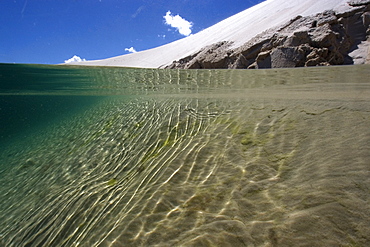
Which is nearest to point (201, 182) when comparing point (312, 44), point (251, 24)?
point (312, 44)

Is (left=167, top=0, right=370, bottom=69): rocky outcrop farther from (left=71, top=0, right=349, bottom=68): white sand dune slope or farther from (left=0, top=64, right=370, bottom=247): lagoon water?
(left=0, top=64, right=370, bottom=247): lagoon water

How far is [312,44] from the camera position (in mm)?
8688

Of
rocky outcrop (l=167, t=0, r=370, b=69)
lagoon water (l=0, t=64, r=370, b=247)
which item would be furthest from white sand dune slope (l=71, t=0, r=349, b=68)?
lagoon water (l=0, t=64, r=370, b=247)

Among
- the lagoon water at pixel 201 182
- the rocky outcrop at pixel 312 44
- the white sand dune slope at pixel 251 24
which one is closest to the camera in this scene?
the lagoon water at pixel 201 182

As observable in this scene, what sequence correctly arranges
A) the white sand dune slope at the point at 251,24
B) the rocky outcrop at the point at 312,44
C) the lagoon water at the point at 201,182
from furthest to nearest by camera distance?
the white sand dune slope at the point at 251,24, the rocky outcrop at the point at 312,44, the lagoon water at the point at 201,182

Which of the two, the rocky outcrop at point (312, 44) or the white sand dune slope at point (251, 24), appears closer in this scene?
the rocky outcrop at point (312, 44)

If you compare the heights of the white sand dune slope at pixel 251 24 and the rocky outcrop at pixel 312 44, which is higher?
the white sand dune slope at pixel 251 24

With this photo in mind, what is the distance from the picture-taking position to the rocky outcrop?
8.45 m

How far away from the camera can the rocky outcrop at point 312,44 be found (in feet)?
27.7

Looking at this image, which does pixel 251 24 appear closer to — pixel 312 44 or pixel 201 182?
pixel 312 44

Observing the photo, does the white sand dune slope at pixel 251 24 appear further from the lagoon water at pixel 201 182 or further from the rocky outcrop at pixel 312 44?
the lagoon water at pixel 201 182

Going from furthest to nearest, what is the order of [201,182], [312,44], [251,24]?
[251,24] < [312,44] < [201,182]

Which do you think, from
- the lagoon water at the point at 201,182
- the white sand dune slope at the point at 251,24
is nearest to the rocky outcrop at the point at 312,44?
the white sand dune slope at the point at 251,24

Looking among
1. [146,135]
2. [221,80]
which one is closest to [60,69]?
[221,80]
